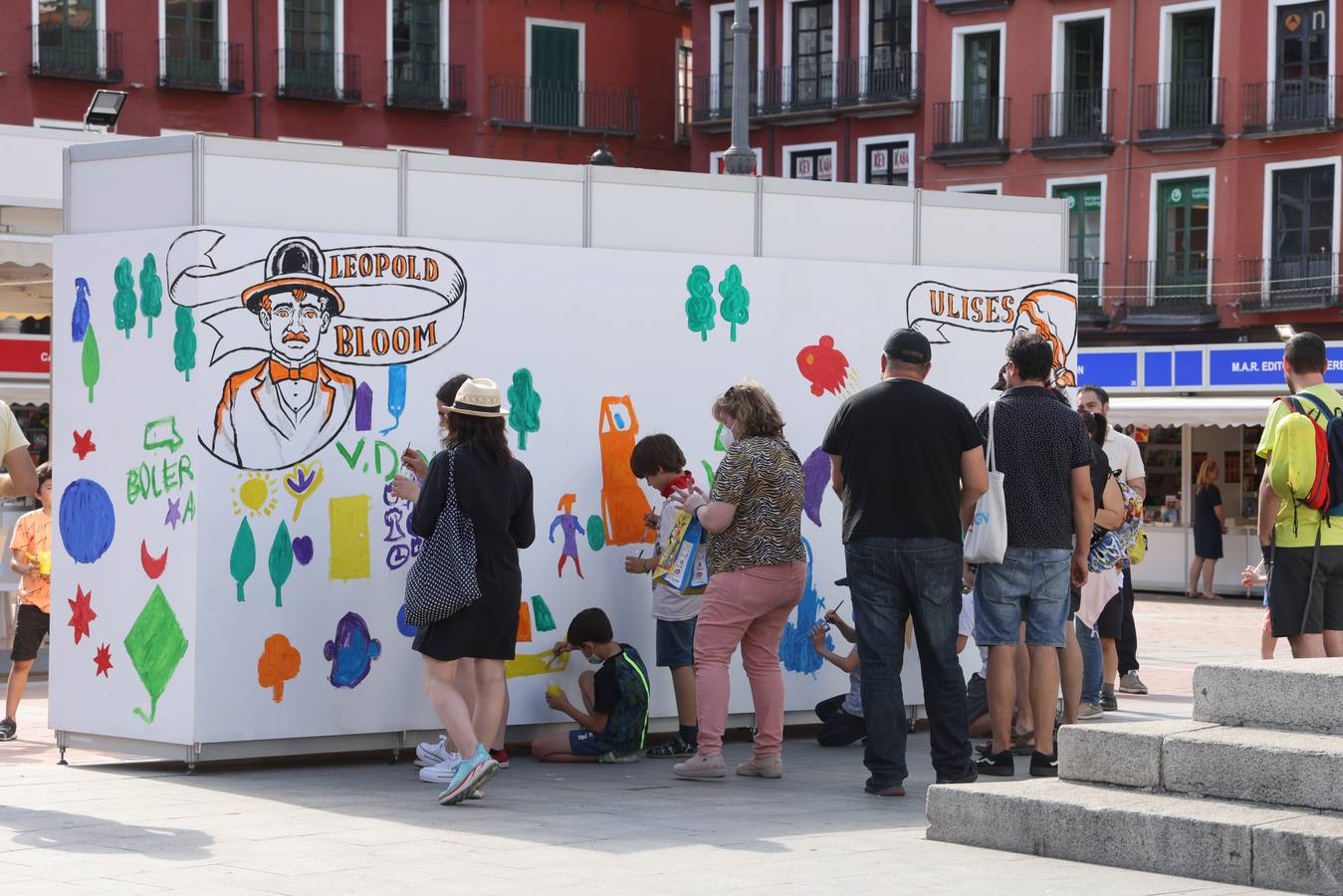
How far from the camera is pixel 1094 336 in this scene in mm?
41781

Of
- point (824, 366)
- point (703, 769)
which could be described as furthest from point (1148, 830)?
point (824, 366)

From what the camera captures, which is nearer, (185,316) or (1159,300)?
(185,316)

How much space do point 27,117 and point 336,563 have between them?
113 feet

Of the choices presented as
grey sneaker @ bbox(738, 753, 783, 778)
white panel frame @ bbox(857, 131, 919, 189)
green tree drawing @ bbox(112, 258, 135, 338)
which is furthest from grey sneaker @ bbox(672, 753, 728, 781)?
white panel frame @ bbox(857, 131, 919, 189)

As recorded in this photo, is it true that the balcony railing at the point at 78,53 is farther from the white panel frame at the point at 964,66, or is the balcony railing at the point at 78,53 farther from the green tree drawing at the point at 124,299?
the green tree drawing at the point at 124,299

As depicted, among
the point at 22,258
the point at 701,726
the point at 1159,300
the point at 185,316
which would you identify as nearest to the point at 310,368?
the point at 185,316

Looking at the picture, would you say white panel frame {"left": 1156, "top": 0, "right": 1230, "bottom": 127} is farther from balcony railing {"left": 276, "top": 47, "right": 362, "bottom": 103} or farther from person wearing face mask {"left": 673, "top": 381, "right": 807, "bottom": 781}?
person wearing face mask {"left": 673, "top": 381, "right": 807, "bottom": 781}

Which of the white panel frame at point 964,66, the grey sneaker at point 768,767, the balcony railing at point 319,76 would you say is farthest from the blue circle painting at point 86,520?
the balcony railing at point 319,76

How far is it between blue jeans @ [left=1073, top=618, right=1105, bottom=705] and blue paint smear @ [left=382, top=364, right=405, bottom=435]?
4597 mm

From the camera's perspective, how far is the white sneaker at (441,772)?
9414 mm

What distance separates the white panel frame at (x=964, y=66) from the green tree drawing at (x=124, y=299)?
34870 mm

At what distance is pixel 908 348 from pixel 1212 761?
2551 mm

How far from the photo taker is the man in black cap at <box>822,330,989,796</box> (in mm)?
9281

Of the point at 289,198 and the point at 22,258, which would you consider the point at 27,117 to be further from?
the point at 289,198
